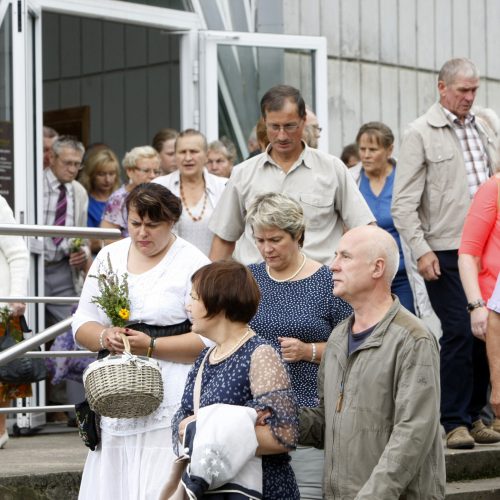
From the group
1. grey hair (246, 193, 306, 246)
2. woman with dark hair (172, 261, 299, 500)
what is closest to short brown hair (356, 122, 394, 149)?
grey hair (246, 193, 306, 246)

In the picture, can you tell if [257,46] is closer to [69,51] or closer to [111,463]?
[69,51]

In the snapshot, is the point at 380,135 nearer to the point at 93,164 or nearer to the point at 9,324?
the point at 93,164

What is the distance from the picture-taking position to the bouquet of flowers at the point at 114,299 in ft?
17.5

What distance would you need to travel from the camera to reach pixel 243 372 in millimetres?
4570

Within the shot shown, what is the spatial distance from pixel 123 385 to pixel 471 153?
3085 millimetres

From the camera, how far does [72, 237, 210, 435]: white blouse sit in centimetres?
538

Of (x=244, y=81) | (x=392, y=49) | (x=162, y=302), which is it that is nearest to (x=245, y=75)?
(x=244, y=81)

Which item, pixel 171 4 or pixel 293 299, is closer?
pixel 293 299

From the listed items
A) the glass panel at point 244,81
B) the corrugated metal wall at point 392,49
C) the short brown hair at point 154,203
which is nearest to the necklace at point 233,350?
the short brown hair at point 154,203

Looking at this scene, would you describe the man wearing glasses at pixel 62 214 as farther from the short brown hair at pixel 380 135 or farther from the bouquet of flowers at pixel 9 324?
the short brown hair at pixel 380 135

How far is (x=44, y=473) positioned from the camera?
19.7 ft

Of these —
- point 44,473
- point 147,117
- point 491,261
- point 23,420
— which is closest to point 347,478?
point 44,473

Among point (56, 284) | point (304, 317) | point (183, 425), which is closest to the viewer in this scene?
point (183, 425)

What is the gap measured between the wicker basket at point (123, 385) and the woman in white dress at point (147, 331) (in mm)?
153
